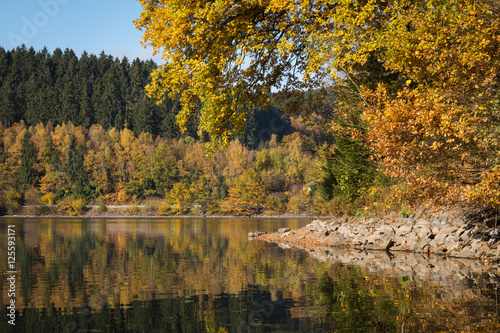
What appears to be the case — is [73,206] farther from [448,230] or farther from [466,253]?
[466,253]

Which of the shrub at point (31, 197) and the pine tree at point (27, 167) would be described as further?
the pine tree at point (27, 167)

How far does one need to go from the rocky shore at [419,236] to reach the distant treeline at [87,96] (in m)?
107

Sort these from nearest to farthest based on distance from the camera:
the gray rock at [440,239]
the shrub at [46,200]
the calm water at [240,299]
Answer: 1. the calm water at [240,299]
2. the gray rock at [440,239]
3. the shrub at [46,200]

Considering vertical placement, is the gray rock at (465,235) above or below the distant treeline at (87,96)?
below

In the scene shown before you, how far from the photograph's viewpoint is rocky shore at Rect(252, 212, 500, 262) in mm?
16406

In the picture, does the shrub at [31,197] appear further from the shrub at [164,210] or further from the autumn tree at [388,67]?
the autumn tree at [388,67]

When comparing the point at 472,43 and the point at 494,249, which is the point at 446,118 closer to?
the point at 472,43

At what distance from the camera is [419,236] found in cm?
1905

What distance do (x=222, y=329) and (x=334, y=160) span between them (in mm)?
22540

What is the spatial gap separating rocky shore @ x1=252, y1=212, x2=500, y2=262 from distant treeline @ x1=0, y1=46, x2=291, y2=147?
350ft

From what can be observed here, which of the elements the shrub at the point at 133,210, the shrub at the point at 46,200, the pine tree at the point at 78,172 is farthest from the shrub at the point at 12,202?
the shrub at the point at 133,210

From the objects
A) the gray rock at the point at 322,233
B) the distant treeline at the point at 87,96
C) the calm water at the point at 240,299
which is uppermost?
the distant treeline at the point at 87,96

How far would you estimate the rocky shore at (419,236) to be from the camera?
16406 millimetres

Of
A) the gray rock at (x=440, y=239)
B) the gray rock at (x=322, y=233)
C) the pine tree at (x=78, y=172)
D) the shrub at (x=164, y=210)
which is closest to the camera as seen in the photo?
the gray rock at (x=440, y=239)
